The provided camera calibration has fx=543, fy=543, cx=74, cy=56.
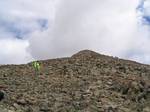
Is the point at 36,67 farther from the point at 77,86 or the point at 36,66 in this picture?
the point at 77,86

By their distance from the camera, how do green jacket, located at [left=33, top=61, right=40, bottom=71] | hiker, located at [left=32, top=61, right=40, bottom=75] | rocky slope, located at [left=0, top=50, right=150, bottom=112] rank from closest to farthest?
rocky slope, located at [left=0, top=50, right=150, bottom=112] → hiker, located at [left=32, top=61, right=40, bottom=75] → green jacket, located at [left=33, top=61, right=40, bottom=71]

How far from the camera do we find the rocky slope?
27.5 m

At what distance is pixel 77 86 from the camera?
97.2ft

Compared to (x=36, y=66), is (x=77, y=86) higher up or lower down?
lower down

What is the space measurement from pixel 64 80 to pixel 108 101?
3580 mm

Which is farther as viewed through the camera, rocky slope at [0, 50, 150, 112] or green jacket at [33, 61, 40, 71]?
green jacket at [33, 61, 40, 71]

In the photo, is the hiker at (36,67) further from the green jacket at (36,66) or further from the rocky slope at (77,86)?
the rocky slope at (77,86)

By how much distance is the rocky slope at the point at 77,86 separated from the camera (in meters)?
27.5

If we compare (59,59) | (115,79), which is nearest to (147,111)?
(115,79)

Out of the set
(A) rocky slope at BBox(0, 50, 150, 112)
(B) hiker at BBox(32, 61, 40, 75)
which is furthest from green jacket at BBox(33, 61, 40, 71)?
A: (A) rocky slope at BBox(0, 50, 150, 112)

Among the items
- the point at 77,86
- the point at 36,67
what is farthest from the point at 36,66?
the point at 77,86

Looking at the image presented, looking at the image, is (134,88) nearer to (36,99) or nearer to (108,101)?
(108,101)

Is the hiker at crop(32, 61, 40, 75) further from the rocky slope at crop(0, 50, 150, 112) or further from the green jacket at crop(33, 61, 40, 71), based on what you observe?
the rocky slope at crop(0, 50, 150, 112)

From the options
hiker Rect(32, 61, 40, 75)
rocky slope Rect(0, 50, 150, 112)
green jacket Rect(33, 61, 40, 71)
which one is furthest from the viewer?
green jacket Rect(33, 61, 40, 71)
